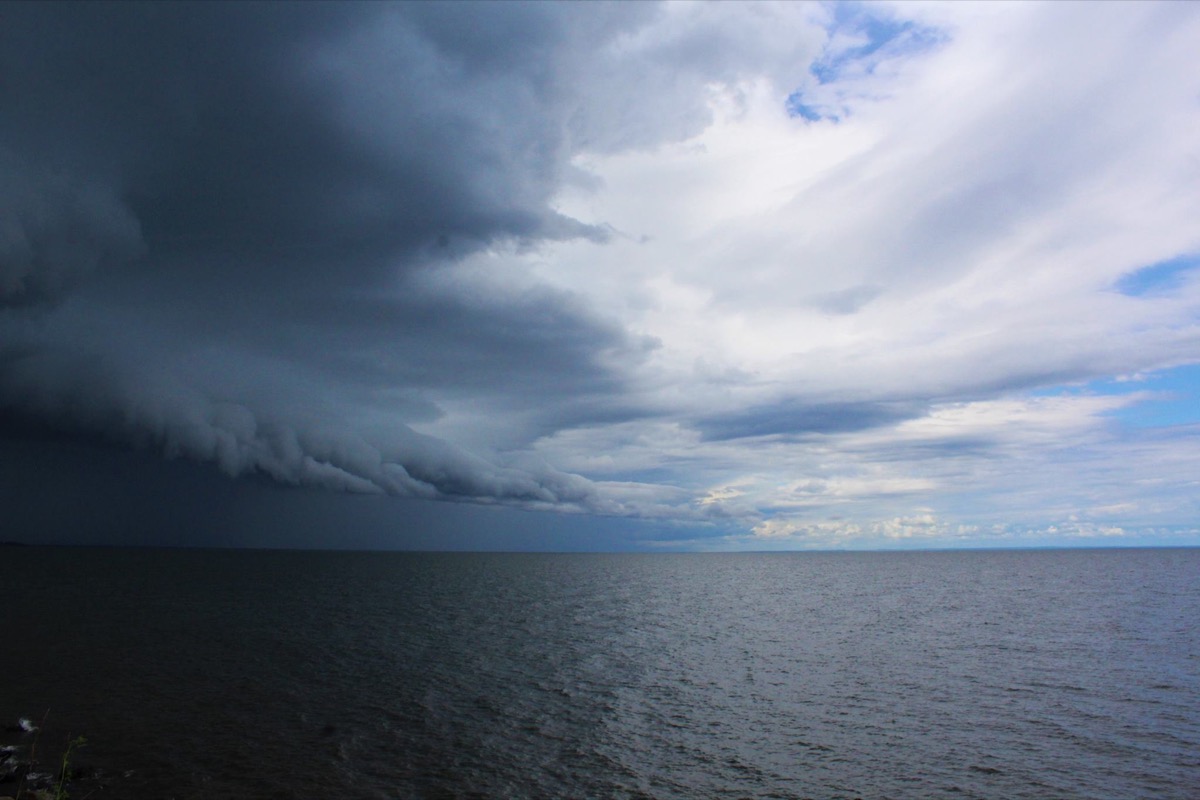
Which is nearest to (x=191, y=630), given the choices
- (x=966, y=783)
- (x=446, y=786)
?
(x=446, y=786)

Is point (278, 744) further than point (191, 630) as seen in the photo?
No

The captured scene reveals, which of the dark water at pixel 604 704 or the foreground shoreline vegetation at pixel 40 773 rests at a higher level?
the foreground shoreline vegetation at pixel 40 773

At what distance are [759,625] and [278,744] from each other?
6334 cm

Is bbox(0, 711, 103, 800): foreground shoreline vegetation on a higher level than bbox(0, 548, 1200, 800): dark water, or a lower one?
higher

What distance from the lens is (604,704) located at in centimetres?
4256

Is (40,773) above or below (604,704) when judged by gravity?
above

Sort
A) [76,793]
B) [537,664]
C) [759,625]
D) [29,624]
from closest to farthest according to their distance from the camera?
[76,793] < [537,664] < [29,624] < [759,625]

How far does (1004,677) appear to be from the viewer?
5100cm

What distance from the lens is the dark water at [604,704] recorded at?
2969 centimetres

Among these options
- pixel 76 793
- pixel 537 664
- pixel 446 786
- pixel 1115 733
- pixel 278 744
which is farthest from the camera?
pixel 537 664

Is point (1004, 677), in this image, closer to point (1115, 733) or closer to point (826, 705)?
point (1115, 733)

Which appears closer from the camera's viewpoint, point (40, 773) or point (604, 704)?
point (40, 773)

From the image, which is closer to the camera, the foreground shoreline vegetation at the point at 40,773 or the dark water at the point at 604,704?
the foreground shoreline vegetation at the point at 40,773

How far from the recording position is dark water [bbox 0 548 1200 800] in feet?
97.4
